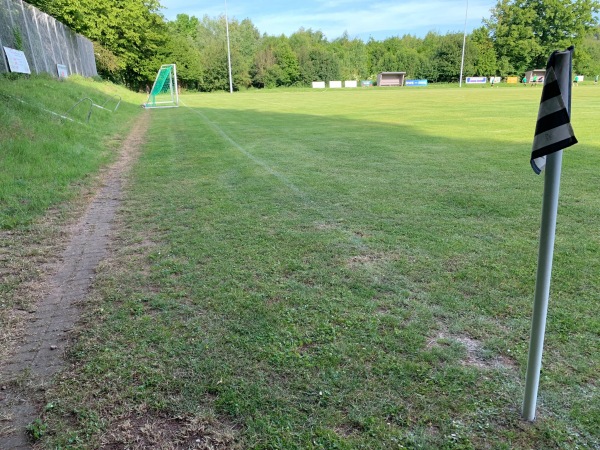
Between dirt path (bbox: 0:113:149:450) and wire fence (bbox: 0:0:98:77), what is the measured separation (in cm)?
1334

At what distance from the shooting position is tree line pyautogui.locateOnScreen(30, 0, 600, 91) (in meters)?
49.7

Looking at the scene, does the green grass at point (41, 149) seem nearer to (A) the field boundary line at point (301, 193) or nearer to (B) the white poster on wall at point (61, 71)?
(A) the field boundary line at point (301, 193)

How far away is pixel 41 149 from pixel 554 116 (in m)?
9.19

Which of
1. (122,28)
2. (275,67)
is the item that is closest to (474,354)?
(122,28)

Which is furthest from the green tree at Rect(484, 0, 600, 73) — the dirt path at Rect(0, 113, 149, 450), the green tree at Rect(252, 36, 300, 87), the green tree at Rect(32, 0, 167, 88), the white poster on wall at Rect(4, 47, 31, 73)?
the dirt path at Rect(0, 113, 149, 450)

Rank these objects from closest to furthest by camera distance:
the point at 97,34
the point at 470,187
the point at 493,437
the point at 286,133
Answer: the point at 493,437
the point at 470,187
the point at 286,133
the point at 97,34

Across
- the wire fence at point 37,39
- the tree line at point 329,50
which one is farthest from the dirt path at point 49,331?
the tree line at point 329,50

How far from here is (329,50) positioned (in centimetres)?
9025

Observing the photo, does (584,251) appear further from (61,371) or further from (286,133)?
(286,133)

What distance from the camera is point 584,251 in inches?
166

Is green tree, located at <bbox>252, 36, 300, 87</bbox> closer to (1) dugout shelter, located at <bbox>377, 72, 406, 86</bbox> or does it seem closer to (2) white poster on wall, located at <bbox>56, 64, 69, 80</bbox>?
(1) dugout shelter, located at <bbox>377, 72, 406, 86</bbox>

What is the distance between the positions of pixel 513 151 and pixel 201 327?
906 centimetres

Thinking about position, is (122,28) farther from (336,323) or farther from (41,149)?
(336,323)

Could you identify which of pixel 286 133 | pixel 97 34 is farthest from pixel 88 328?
pixel 97 34
